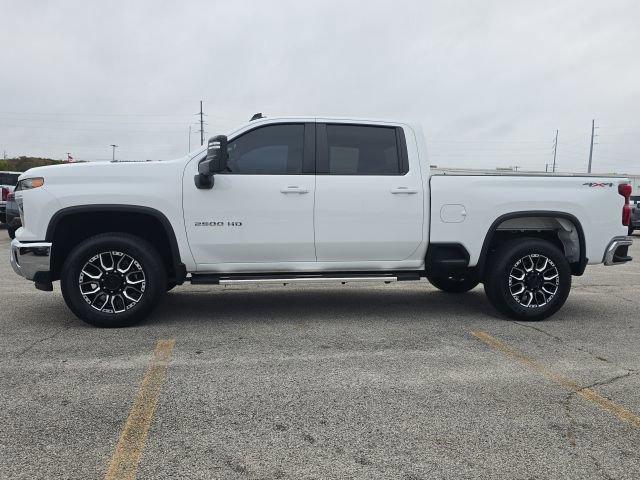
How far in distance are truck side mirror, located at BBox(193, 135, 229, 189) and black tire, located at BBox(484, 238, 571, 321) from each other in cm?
308

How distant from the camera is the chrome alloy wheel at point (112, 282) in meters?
5.06

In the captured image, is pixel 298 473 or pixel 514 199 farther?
pixel 514 199

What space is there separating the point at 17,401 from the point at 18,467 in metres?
0.91

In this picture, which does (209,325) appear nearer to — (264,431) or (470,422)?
(264,431)

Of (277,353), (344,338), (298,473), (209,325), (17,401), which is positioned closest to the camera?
(298,473)

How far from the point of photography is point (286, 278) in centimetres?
533

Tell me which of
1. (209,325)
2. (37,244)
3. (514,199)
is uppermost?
(514,199)

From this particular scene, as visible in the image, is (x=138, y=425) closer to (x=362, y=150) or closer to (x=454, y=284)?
(x=362, y=150)

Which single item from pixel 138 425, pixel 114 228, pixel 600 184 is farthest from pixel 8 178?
pixel 600 184

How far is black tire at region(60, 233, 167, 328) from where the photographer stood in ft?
16.5

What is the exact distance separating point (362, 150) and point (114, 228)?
8.85 feet

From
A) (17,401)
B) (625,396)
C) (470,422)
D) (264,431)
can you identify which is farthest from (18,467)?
(625,396)

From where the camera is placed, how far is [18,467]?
2594mm

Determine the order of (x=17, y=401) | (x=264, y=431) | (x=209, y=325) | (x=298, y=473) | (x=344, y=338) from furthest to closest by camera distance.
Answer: (x=209, y=325)
(x=344, y=338)
(x=17, y=401)
(x=264, y=431)
(x=298, y=473)
